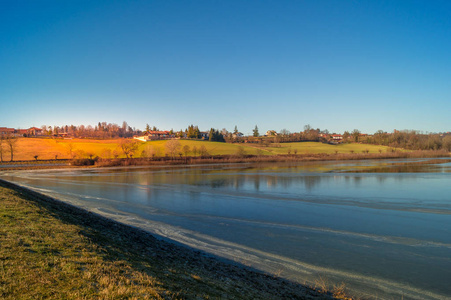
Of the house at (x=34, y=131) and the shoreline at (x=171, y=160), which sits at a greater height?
the house at (x=34, y=131)

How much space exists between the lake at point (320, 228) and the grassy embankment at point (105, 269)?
1782mm

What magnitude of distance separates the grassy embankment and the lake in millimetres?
1782

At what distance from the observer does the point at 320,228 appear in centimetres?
1468

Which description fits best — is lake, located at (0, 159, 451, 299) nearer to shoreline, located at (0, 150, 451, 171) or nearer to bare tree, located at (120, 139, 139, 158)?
shoreline, located at (0, 150, 451, 171)

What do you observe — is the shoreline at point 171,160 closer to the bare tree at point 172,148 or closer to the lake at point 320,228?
the bare tree at point 172,148

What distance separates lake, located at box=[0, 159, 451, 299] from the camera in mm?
9375

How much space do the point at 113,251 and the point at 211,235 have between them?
20.3 ft

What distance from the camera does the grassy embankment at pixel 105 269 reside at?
5.28 metres

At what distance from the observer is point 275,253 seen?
443 inches

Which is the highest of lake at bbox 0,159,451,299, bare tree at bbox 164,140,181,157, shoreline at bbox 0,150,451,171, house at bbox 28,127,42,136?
house at bbox 28,127,42,136

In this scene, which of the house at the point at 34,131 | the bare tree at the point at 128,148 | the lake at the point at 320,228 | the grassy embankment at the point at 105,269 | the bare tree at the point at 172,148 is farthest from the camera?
the house at the point at 34,131

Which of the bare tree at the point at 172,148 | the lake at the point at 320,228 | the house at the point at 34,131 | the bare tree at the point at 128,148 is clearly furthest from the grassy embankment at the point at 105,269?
the house at the point at 34,131

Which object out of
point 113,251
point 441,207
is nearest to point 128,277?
point 113,251

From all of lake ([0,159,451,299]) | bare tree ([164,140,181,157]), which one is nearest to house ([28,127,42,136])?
bare tree ([164,140,181,157])
